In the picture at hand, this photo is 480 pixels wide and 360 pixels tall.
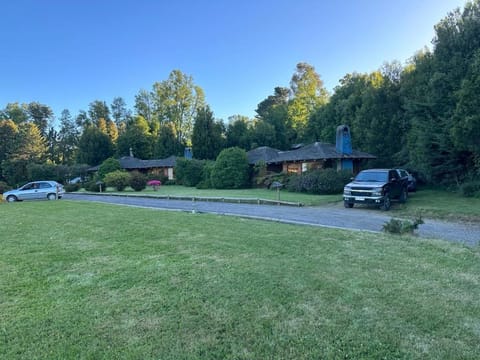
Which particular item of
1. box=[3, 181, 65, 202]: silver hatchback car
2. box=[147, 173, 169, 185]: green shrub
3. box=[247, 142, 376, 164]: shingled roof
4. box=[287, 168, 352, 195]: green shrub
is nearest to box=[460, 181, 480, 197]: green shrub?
box=[287, 168, 352, 195]: green shrub

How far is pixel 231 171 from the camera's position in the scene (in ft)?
83.7

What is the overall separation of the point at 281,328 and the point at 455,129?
14.9 m

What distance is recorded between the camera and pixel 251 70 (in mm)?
34375

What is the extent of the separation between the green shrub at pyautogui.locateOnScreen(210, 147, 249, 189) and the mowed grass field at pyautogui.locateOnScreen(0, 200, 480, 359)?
19007 mm

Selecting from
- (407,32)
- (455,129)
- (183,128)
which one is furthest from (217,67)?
(455,129)

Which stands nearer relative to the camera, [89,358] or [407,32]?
[89,358]

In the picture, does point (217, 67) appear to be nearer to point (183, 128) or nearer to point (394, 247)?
point (183, 128)

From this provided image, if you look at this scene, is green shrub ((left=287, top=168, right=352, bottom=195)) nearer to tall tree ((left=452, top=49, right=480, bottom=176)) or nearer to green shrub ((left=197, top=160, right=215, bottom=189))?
tall tree ((left=452, top=49, right=480, bottom=176))

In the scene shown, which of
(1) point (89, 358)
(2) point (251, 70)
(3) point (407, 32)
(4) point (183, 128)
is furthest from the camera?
(4) point (183, 128)

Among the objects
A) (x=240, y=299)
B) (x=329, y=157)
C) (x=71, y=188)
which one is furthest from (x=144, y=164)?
(x=240, y=299)

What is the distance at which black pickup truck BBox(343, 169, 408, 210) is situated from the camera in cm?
1221

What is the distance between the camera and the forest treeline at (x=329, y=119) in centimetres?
1500

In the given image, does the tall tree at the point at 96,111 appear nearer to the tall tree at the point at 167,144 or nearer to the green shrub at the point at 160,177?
the tall tree at the point at 167,144

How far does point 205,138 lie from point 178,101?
1725cm
